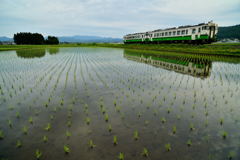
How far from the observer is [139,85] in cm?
1007

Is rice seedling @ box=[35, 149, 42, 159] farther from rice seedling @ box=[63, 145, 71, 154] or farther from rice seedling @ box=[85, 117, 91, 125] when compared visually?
rice seedling @ box=[85, 117, 91, 125]

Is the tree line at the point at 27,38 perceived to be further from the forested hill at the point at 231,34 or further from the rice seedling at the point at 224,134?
the forested hill at the point at 231,34

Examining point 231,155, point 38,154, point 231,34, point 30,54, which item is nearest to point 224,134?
point 231,155

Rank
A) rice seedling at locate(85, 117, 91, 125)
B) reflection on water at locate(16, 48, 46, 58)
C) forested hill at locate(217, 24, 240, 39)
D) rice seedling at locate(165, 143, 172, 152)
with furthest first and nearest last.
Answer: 1. forested hill at locate(217, 24, 240, 39)
2. reflection on water at locate(16, 48, 46, 58)
3. rice seedling at locate(85, 117, 91, 125)
4. rice seedling at locate(165, 143, 172, 152)

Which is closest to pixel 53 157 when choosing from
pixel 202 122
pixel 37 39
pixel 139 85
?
pixel 202 122

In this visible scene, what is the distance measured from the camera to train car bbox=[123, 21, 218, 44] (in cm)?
2569

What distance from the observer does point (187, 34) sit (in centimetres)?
2939

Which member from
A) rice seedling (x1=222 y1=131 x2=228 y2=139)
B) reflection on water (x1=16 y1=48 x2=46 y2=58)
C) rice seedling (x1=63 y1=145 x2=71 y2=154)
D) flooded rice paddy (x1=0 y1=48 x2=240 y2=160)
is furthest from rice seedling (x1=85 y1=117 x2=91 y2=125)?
reflection on water (x1=16 y1=48 x2=46 y2=58)

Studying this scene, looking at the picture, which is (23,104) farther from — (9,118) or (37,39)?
(37,39)

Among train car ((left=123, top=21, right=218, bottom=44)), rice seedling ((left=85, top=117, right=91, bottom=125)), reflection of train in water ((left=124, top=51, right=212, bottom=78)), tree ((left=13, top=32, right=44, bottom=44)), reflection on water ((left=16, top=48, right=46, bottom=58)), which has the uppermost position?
tree ((left=13, top=32, right=44, bottom=44))

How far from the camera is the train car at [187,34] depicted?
84.3 ft

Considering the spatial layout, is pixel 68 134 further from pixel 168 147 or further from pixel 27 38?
pixel 27 38

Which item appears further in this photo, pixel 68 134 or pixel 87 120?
pixel 87 120

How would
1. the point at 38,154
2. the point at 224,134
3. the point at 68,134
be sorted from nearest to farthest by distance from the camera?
the point at 38,154, the point at 68,134, the point at 224,134
